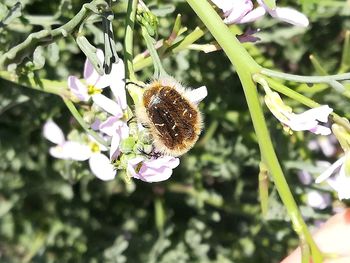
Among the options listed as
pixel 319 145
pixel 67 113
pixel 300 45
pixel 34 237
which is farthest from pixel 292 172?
pixel 34 237

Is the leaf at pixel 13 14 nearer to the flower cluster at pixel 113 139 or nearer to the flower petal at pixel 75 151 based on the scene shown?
the flower cluster at pixel 113 139

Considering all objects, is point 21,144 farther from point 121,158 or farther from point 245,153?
point 121,158

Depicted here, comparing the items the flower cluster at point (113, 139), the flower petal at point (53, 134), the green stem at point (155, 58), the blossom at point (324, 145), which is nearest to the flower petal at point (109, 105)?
the flower cluster at point (113, 139)

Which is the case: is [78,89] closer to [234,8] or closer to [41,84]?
[41,84]

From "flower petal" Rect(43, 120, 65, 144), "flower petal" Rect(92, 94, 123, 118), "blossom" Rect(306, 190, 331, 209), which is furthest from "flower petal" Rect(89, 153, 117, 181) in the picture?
"blossom" Rect(306, 190, 331, 209)

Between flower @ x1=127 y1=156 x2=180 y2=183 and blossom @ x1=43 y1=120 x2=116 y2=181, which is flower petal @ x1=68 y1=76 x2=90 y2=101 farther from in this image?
flower @ x1=127 y1=156 x2=180 y2=183

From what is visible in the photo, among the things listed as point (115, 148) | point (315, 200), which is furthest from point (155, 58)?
point (315, 200)
